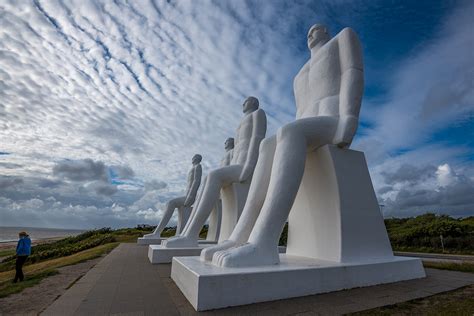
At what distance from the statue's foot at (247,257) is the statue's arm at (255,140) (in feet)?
13.8

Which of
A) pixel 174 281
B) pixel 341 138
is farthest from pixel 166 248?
pixel 341 138

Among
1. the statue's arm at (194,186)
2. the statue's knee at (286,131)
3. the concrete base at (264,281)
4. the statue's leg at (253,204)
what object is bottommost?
the concrete base at (264,281)

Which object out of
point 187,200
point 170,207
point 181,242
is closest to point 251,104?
point 181,242

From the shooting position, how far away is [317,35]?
23.1 ft

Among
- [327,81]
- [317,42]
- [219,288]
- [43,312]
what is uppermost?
[317,42]

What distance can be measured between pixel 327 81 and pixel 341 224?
2.83 meters

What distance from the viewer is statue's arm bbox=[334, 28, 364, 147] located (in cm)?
571

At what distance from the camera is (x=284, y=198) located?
4922 mm

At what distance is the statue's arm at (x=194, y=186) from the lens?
14898mm

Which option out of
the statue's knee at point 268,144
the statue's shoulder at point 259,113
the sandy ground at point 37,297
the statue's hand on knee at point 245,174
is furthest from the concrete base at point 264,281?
the statue's shoulder at point 259,113

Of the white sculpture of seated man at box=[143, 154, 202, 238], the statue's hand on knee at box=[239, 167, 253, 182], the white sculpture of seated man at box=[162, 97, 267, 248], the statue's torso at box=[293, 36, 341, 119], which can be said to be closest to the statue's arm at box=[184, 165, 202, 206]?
the white sculpture of seated man at box=[143, 154, 202, 238]

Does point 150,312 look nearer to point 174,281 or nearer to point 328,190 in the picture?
point 174,281

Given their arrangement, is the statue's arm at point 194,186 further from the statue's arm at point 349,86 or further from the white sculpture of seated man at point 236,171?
the statue's arm at point 349,86

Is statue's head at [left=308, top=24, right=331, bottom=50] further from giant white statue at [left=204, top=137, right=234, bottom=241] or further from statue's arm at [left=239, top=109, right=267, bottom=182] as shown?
giant white statue at [left=204, top=137, right=234, bottom=241]
